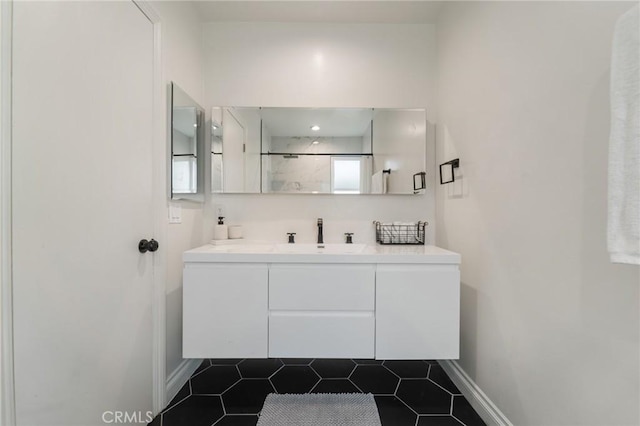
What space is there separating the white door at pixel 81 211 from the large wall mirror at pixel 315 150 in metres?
0.59

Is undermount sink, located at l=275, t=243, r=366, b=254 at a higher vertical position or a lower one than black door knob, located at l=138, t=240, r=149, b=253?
lower

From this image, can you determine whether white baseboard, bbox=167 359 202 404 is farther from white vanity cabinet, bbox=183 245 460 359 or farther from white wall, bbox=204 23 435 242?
white wall, bbox=204 23 435 242

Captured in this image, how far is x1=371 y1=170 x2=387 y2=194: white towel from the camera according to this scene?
1.83 metres

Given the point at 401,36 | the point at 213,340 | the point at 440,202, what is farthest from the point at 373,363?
the point at 401,36

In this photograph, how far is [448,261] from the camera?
1286 mm

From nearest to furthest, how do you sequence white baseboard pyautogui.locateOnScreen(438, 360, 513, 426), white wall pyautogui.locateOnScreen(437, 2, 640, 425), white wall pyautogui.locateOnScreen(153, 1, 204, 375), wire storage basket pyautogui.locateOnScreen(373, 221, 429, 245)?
1. white wall pyautogui.locateOnScreen(437, 2, 640, 425)
2. white baseboard pyautogui.locateOnScreen(438, 360, 513, 426)
3. white wall pyautogui.locateOnScreen(153, 1, 204, 375)
4. wire storage basket pyautogui.locateOnScreen(373, 221, 429, 245)

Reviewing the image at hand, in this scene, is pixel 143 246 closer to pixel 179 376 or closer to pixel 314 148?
pixel 179 376

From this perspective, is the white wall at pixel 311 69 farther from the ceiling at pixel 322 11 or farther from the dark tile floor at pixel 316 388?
the dark tile floor at pixel 316 388

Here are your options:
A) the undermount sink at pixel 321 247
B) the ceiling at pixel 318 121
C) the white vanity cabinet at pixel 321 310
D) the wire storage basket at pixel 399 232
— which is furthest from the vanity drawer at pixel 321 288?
the ceiling at pixel 318 121

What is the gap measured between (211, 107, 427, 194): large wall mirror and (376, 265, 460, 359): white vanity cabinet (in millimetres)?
774

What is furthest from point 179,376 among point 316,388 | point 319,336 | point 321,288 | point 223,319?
point 321,288

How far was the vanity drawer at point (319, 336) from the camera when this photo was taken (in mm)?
1262

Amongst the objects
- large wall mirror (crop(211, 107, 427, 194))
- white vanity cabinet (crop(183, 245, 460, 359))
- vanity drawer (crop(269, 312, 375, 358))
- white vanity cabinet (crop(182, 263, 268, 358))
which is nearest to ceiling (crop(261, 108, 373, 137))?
large wall mirror (crop(211, 107, 427, 194))

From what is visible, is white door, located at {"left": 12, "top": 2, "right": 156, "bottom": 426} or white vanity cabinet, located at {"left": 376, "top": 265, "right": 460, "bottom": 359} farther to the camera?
white vanity cabinet, located at {"left": 376, "top": 265, "right": 460, "bottom": 359}
